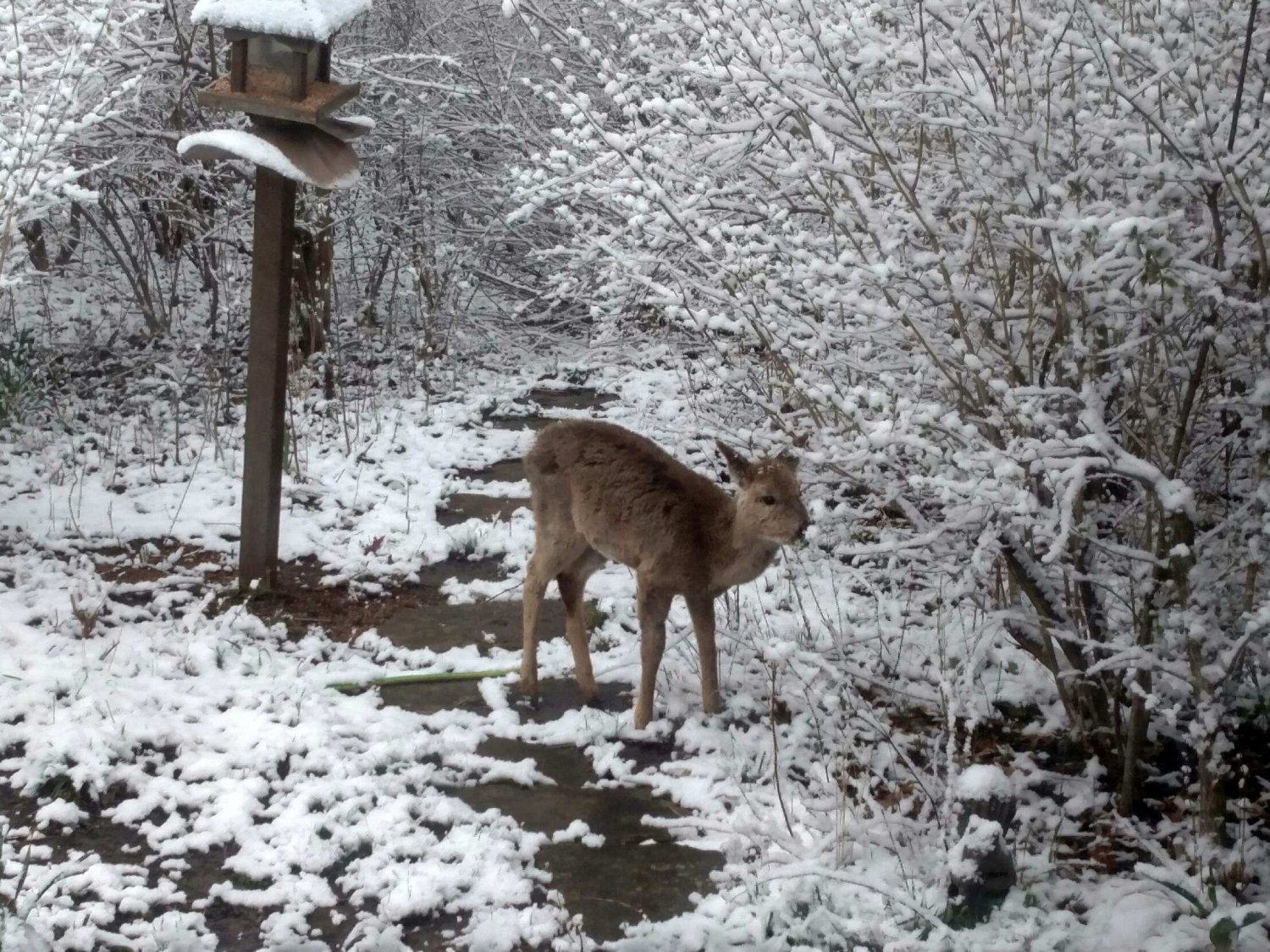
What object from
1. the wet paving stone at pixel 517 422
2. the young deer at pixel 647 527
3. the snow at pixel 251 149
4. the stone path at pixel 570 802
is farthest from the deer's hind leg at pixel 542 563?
the wet paving stone at pixel 517 422

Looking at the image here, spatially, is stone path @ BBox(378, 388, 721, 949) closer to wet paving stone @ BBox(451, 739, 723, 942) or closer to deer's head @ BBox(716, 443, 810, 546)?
wet paving stone @ BBox(451, 739, 723, 942)

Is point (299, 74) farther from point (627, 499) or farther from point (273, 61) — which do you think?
point (627, 499)

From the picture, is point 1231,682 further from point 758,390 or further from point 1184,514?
point 758,390

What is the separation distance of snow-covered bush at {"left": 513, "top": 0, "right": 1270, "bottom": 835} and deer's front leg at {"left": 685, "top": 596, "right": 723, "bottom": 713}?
2.41 feet

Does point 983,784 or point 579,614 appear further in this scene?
point 579,614

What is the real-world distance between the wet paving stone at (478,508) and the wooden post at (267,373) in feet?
5.10

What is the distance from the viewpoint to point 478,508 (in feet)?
28.5

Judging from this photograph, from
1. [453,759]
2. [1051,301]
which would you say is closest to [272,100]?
[453,759]

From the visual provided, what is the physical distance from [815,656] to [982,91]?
2.17 m

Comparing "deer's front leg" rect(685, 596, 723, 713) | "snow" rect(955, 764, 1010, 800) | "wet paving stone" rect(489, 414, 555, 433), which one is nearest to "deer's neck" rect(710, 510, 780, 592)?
"deer's front leg" rect(685, 596, 723, 713)

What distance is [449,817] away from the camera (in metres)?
5.12

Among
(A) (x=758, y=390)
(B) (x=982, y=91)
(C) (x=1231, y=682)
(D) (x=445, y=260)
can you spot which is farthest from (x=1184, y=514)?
(D) (x=445, y=260)

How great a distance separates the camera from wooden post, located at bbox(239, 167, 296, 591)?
677 centimetres

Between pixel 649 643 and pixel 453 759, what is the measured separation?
984 millimetres
